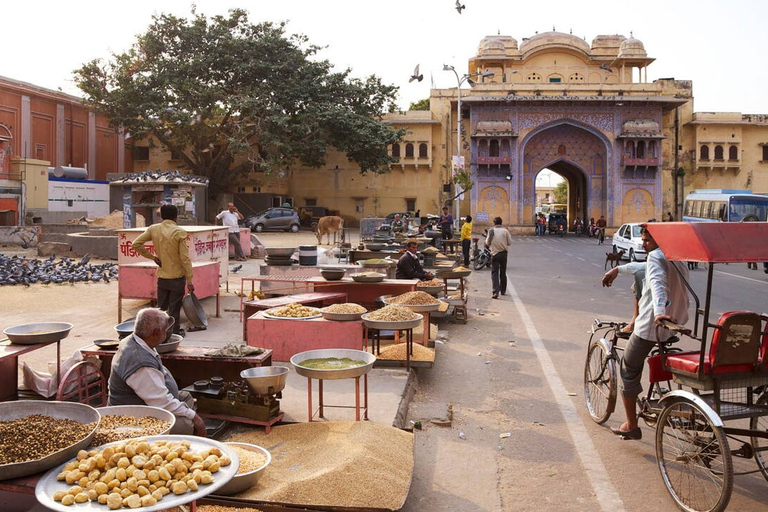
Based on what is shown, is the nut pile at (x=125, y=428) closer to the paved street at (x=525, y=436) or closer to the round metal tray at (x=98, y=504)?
the round metal tray at (x=98, y=504)

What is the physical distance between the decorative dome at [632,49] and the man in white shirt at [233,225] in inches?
1324

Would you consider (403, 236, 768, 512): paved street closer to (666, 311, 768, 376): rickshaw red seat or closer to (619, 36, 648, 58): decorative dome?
(666, 311, 768, 376): rickshaw red seat

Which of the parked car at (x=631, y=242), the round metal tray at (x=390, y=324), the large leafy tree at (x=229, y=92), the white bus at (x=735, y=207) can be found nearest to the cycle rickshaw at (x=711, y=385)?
the round metal tray at (x=390, y=324)

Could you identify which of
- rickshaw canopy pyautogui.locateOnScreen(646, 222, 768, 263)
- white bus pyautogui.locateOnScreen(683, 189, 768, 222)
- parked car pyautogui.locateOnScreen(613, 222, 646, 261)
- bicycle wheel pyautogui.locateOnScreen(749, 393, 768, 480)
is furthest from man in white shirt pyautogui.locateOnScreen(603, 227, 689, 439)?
white bus pyautogui.locateOnScreen(683, 189, 768, 222)

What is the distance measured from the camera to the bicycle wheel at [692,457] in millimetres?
3723

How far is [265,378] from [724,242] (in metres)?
3.23

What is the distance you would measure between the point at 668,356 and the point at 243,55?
30256 mm

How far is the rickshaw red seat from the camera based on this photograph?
3.95 meters

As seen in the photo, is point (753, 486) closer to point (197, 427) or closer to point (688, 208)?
point (197, 427)

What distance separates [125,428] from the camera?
3473mm

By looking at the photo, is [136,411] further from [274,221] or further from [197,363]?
[274,221]

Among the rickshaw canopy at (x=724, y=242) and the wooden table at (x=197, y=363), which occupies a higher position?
the rickshaw canopy at (x=724, y=242)

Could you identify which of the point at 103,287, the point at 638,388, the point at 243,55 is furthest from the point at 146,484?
the point at 243,55

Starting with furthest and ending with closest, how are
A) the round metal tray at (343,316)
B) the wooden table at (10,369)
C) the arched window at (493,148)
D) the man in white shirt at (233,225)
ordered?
the arched window at (493,148), the man in white shirt at (233,225), the round metal tray at (343,316), the wooden table at (10,369)
